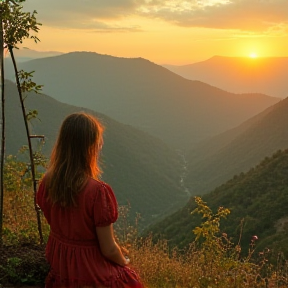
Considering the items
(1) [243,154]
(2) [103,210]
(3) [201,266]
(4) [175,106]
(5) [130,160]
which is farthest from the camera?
(4) [175,106]

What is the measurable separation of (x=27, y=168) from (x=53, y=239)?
266 centimetres

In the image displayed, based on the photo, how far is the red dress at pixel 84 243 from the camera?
1829mm

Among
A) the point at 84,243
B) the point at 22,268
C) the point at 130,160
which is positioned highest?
the point at 84,243

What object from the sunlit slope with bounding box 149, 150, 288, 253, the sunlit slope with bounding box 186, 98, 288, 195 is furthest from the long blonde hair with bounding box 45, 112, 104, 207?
the sunlit slope with bounding box 186, 98, 288, 195

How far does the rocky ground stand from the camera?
3568 mm

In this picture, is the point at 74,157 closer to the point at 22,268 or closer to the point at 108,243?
the point at 108,243

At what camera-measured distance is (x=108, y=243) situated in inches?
73.7

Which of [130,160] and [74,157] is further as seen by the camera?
[130,160]

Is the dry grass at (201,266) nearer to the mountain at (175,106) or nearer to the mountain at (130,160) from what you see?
the mountain at (130,160)

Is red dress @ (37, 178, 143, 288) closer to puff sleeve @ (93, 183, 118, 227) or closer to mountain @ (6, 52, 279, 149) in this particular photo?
puff sleeve @ (93, 183, 118, 227)

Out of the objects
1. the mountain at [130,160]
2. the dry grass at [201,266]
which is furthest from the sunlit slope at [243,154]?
the dry grass at [201,266]

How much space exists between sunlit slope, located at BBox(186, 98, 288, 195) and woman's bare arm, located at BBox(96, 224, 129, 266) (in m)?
64.3

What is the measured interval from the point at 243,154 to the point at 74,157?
74.7m

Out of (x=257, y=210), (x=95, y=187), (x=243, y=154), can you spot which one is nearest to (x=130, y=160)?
(x=243, y=154)
